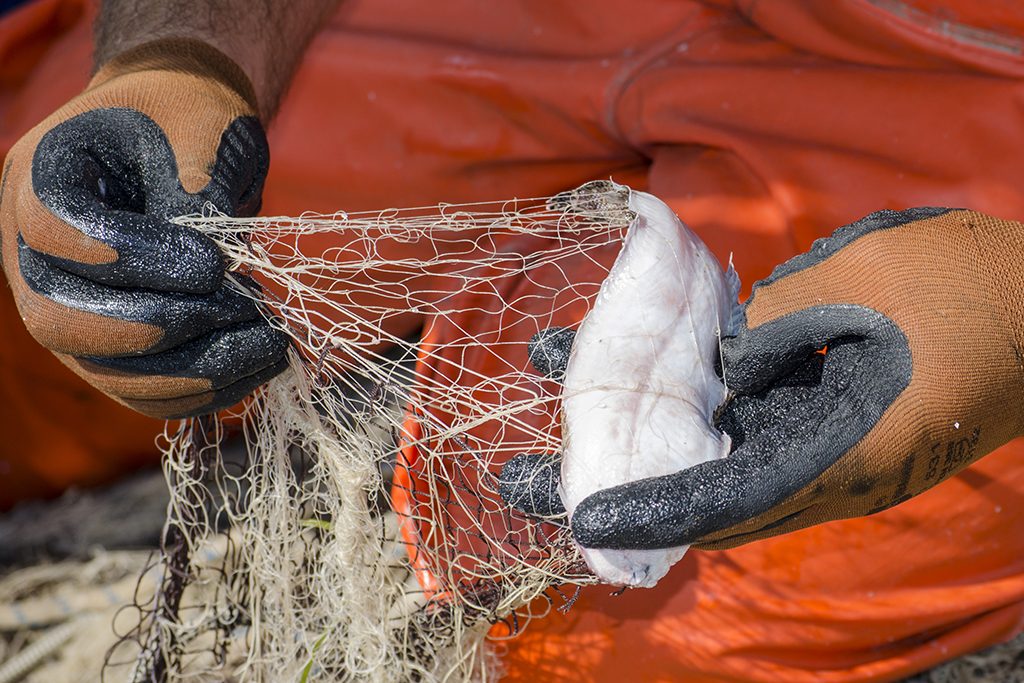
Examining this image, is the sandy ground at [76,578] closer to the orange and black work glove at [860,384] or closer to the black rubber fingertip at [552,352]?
the black rubber fingertip at [552,352]

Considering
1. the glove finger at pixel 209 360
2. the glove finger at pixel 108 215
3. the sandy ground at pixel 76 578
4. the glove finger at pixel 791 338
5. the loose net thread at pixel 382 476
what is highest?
the glove finger at pixel 108 215

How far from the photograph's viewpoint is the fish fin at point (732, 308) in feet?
3.68

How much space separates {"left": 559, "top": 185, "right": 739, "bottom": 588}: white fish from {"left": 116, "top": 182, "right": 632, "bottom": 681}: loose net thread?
0.10m

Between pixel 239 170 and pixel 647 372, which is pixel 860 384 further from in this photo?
pixel 239 170

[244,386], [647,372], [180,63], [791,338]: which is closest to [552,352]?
[647,372]

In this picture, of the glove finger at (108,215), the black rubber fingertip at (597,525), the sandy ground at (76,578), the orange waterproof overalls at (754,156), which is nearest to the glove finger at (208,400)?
the glove finger at (108,215)

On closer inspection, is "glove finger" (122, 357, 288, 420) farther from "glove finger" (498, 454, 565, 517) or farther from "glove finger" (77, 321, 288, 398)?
"glove finger" (498, 454, 565, 517)

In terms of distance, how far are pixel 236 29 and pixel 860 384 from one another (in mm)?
1333

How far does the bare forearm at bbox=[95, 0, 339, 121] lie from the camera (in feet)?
5.52

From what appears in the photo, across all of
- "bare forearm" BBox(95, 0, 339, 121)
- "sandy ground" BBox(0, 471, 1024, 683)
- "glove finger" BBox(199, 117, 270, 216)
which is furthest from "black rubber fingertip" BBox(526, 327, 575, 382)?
"sandy ground" BBox(0, 471, 1024, 683)

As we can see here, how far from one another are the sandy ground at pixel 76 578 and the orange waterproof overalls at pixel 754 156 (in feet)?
3.54

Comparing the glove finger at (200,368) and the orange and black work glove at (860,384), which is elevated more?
the orange and black work glove at (860,384)

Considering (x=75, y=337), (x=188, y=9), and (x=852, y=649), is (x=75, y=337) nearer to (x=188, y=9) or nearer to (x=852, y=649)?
(x=188, y=9)

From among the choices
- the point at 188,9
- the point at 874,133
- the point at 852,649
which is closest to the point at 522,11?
the point at 188,9
